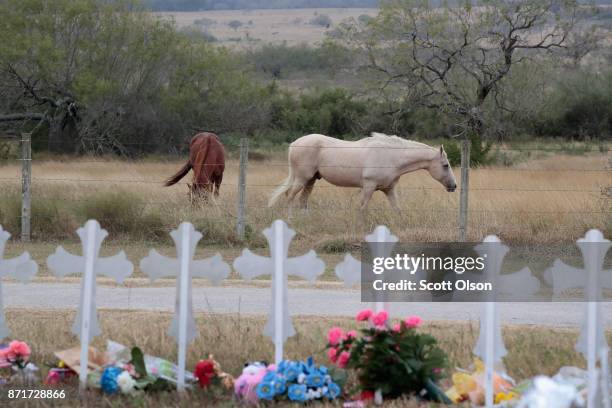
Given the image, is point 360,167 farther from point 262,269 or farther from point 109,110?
point 109,110

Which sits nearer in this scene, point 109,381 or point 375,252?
point 109,381

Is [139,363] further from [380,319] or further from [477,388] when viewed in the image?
[477,388]

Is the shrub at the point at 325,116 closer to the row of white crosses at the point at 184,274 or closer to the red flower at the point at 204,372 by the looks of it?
the row of white crosses at the point at 184,274

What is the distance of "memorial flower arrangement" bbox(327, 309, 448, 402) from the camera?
5902 mm

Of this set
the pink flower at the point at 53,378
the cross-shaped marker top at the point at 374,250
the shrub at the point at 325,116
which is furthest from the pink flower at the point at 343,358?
the shrub at the point at 325,116

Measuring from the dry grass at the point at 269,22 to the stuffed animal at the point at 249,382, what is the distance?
109274mm

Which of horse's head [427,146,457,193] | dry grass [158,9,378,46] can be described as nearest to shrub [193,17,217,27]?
dry grass [158,9,378,46]

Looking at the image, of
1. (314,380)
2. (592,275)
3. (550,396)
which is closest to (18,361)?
(314,380)

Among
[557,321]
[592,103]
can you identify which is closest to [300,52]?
[592,103]

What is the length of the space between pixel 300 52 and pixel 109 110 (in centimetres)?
5335

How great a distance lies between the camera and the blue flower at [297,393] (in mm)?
5937

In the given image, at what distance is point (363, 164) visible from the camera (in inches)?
649

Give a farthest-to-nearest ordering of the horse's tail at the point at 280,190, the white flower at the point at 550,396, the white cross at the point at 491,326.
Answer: the horse's tail at the point at 280,190 → the white cross at the point at 491,326 → the white flower at the point at 550,396

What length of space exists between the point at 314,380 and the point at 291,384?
0.49 feet
